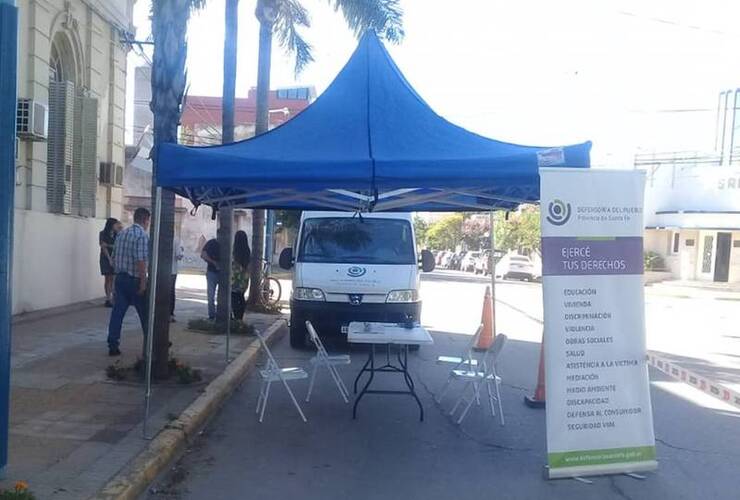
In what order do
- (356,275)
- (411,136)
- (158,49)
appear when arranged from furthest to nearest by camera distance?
(356,275) < (158,49) < (411,136)

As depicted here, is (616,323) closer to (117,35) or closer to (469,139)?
(469,139)

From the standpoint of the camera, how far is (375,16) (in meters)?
17.2

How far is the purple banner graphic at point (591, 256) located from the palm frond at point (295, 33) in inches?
595

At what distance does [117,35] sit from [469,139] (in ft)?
37.6

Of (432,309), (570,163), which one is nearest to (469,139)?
(570,163)

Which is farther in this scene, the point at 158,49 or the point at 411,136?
the point at 158,49

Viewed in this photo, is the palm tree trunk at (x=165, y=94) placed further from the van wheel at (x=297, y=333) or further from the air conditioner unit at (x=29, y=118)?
the air conditioner unit at (x=29, y=118)

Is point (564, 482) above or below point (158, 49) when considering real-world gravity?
below

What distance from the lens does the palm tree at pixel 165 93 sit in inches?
325

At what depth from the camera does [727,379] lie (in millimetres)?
11680

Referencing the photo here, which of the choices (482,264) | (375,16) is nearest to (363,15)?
(375,16)

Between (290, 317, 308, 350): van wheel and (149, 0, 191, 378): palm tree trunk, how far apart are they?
3662 millimetres

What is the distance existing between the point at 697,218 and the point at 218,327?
108 feet

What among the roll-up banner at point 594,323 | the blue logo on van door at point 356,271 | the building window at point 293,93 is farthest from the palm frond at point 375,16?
the building window at point 293,93
